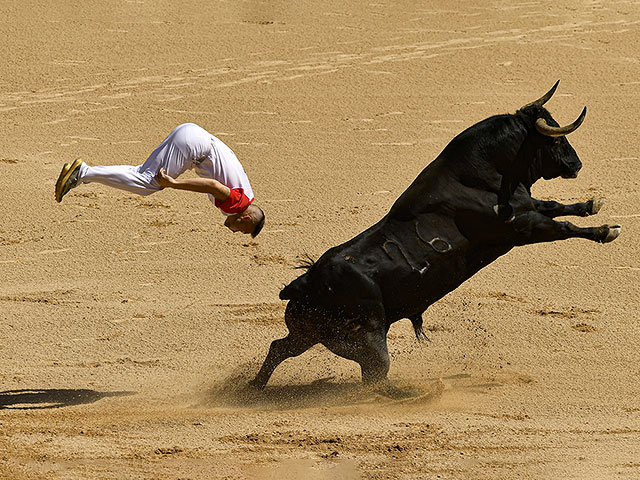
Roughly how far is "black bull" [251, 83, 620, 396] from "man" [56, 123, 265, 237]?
0.82 meters

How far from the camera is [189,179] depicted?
8.43 metres

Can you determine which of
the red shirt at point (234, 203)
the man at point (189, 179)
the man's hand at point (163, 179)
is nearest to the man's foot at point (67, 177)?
the man at point (189, 179)

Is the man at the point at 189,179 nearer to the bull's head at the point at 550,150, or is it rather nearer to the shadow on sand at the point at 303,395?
the shadow on sand at the point at 303,395

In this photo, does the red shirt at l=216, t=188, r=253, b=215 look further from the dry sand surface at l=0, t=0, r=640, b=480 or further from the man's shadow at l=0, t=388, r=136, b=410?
the man's shadow at l=0, t=388, r=136, b=410

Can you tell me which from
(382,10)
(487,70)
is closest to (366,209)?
(487,70)

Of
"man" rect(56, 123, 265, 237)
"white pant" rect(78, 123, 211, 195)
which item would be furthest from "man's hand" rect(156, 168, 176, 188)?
"white pant" rect(78, 123, 211, 195)

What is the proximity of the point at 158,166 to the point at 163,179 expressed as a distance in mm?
288

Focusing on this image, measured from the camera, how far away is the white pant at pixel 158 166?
855 centimetres

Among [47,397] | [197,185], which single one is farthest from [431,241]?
[47,397]

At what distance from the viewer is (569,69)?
17.8 m

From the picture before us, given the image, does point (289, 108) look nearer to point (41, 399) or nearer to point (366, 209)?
point (366, 209)

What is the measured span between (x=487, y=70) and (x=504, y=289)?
7.20m

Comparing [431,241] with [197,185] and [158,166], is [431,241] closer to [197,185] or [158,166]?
[197,185]

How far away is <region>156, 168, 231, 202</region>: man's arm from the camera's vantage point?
841 cm
